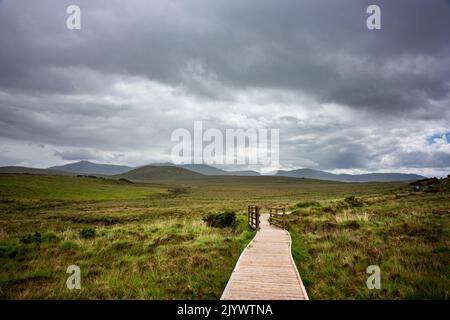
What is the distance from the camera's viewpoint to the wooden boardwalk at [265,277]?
7.11 metres

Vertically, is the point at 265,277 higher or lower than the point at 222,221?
higher

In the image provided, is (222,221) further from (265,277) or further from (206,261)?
(265,277)

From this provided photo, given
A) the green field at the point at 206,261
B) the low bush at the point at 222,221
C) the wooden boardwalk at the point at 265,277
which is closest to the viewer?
the wooden boardwalk at the point at 265,277

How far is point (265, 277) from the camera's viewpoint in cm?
843

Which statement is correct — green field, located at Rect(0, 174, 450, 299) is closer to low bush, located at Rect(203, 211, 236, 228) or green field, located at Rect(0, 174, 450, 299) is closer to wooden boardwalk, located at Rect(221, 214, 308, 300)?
wooden boardwalk, located at Rect(221, 214, 308, 300)

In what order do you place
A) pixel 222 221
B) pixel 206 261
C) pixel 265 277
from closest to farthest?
pixel 265 277 < pixel 206 261 < pixel 222 221

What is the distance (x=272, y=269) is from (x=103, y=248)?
30.6ft

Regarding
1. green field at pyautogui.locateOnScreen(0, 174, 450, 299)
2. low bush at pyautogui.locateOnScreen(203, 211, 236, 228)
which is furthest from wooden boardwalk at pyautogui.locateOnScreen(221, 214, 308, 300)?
low bush at pyautogui.locateOnScreen(203, 211, 236, 228)

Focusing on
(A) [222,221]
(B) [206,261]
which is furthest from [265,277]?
(A) [222,221]

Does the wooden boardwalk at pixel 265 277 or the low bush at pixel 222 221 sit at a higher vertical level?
the wooden boardwalk at pixel 265 277

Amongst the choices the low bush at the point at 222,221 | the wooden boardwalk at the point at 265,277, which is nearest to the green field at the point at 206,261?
the wooden boardwalk at the point at 265,277

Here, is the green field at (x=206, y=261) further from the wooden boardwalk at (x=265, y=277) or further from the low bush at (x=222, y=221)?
the low bush at (x=222, y=221)

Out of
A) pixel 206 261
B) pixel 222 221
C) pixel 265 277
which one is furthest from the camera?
pixel 222 221
